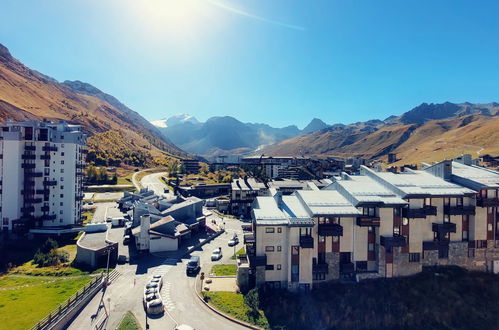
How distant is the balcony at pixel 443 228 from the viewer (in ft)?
149

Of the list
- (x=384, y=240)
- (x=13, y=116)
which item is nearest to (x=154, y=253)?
(x=384, y=240)

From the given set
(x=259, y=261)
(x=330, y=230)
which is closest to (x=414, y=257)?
(x=330, y=230)

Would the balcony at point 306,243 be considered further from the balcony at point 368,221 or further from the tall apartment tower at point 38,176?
the tall apartment tower at point 38,176

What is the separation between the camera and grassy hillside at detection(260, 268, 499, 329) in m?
37.5

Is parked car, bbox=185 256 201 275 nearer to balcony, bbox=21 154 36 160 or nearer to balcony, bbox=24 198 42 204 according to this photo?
balcony, bbox=24 198 42 204

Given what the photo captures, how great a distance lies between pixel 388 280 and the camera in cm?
4281

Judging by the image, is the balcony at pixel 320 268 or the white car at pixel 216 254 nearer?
the balcony at pixel 320 268

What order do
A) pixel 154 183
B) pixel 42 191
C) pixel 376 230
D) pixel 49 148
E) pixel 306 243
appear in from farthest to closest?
1. pixel 154 183
2. pixel 49 148
3. pixel 42 191
4. pixel 376 230
5. pixel 306 243

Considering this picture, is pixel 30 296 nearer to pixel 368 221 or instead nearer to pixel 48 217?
pixel 48 217

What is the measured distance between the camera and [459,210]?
45.9m

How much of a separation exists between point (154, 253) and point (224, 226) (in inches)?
948

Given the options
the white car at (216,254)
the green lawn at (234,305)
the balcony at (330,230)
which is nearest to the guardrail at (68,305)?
the green lawn at (234,305)

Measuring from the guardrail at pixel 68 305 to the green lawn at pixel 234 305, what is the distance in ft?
55.9

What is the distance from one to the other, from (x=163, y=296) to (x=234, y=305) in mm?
10973
